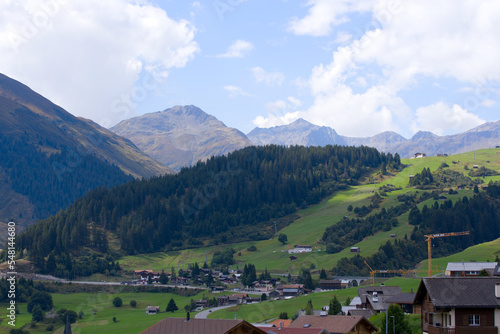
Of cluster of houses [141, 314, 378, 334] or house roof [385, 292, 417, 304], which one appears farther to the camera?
house roof [385, 292, 417, 304]

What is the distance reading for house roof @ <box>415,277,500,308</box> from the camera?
1318 inches

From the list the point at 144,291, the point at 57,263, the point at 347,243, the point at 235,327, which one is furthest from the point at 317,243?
the point at 235,327

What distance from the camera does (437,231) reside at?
182125 millimetres

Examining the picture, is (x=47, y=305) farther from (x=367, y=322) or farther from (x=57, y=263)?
(x=367, y=322)

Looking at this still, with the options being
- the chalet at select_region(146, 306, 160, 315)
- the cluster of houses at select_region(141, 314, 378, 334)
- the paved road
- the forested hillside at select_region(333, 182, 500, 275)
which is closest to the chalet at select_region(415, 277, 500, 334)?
the cluster of houses at select_region(141, 314, 378, 334)

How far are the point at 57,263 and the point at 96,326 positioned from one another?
7492 cm

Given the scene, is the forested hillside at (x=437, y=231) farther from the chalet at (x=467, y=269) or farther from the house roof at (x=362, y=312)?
the house roof at (x=362, y=312)

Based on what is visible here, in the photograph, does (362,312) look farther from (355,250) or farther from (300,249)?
(300,249)

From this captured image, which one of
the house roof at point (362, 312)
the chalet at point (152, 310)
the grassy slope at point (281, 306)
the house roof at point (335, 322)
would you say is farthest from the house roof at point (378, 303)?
the chalet at point (152, 310)

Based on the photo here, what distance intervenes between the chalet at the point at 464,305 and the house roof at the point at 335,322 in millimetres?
23910

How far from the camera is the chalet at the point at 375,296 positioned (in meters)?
76.9

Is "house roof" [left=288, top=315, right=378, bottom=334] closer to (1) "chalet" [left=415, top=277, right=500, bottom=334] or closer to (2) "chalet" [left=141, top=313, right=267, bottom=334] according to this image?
(2) "chalet" [left=141, top=313, right=267, bottom=334]

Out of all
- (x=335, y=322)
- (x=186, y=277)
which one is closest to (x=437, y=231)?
(x=186, y=277)

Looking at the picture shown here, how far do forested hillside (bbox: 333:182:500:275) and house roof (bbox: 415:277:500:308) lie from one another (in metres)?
126
